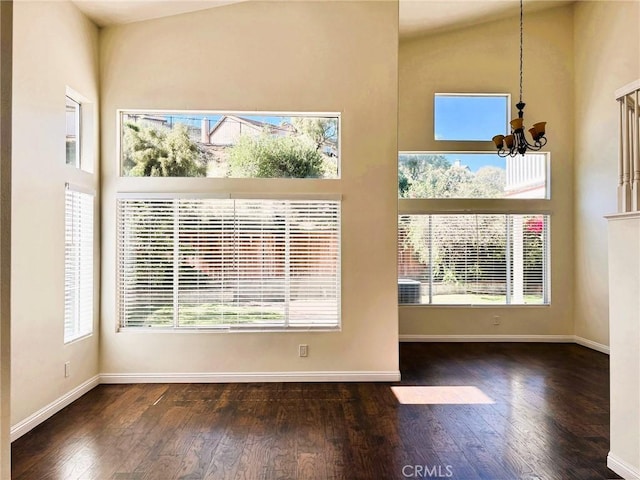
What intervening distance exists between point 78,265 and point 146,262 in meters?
0.65

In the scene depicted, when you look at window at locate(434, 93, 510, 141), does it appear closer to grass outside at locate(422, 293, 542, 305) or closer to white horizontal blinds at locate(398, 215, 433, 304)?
white horizontal blinds at locate(398, 215, 433, 304)

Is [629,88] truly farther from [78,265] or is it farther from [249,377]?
[78,265]

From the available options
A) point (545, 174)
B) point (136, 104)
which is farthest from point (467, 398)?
point (136, 104)

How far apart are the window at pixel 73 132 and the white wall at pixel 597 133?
21.4 feet

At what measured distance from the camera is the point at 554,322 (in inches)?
250

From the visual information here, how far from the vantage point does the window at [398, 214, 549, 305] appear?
6418 mm

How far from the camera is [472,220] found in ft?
21.1

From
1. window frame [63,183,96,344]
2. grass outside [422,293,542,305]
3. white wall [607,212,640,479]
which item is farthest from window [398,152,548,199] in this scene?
window frame [63,183,96,344]

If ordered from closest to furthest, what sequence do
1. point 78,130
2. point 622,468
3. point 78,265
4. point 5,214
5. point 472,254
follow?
1. point 5,214
2. point 622,468
3. point 78,265
4. point 78,130
5. point 472,254

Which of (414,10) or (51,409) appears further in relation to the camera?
(414,10)

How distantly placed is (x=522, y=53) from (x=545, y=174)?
191cm

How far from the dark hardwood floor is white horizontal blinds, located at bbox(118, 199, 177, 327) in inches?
30.8

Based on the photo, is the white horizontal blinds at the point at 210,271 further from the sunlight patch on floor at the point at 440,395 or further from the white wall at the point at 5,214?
the white wall at the point at 5,214

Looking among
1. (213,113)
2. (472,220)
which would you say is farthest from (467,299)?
(213,113)
